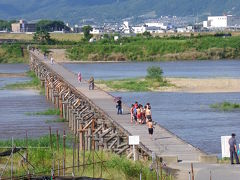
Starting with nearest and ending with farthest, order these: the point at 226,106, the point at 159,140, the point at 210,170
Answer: the point at 210,170 → the point at 159,140 → the point at 226,106

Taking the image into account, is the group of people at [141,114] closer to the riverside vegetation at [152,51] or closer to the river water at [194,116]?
the river water at [194,116]

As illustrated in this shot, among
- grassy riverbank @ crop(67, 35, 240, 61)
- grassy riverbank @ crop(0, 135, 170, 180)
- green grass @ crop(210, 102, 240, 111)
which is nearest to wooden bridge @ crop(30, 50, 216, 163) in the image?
grassy riverbank @ crop(0, 135, 170, 180)

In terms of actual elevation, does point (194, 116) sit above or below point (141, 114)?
below

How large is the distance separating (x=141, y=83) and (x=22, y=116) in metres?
25.7

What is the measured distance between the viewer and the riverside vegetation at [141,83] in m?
76.8

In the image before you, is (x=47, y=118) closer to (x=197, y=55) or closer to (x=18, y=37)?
(x=197, y=55)

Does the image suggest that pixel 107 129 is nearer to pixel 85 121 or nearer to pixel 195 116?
pixel 85 121

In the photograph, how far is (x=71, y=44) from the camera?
15725cm

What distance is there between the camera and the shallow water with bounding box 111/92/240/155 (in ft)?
143

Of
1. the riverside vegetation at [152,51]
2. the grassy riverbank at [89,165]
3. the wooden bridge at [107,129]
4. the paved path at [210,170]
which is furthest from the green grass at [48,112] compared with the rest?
the riverside vegetation at [152,51]

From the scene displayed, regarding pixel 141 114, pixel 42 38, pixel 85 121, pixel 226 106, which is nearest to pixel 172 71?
pixel 226 106

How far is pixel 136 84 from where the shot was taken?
261 ft

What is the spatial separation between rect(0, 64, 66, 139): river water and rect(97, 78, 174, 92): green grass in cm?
755

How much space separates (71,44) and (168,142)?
12467cm
